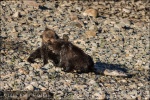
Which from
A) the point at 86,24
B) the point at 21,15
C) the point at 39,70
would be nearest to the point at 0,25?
the point at 21,15

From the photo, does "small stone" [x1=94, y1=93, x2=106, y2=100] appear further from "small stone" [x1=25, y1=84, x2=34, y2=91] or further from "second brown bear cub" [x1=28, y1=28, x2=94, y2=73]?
"small stone" [x1=25, y1=84, x2=34, y2=91]

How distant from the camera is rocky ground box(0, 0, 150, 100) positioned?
10.9m

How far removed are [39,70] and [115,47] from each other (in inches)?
113

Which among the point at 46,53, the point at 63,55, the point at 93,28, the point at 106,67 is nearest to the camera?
the point at 63,55

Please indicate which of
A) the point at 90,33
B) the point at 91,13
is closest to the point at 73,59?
the point at 90,33

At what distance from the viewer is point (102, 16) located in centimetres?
1608

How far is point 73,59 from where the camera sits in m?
11.5

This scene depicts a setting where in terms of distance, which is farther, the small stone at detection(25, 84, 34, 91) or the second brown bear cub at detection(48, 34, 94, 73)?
the second brown bear cub at detection(48, 34, 94, 73)

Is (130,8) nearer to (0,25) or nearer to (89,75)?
(0,25)

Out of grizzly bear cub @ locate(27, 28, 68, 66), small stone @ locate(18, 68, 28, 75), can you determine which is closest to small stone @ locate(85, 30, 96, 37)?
grizzly bear cub @ locate(27, 28, 68, 66)

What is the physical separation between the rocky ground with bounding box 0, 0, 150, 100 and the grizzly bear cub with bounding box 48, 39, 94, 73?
14cm

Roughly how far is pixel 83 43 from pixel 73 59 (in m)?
2.34

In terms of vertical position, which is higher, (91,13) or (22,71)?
(91,13)

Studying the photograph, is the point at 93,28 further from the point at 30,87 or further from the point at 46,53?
the point at 30,87
